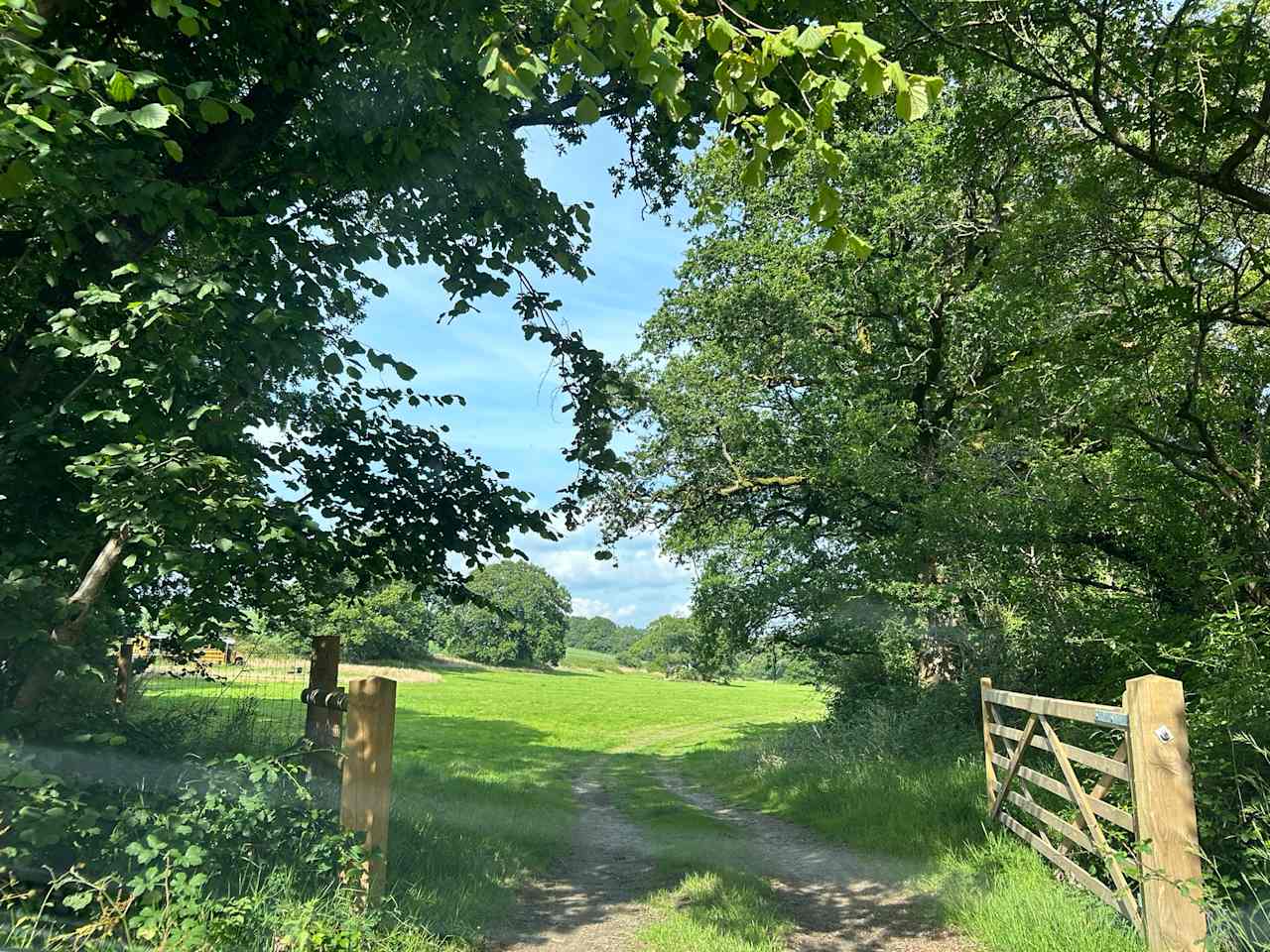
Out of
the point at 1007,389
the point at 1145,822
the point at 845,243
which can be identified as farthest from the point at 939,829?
the point at 845,243

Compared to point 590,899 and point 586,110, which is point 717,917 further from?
point 586,110

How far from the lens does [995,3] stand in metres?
7.21

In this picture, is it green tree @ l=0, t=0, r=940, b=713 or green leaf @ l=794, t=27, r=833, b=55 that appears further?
green tree @ l=0, t=0, r=940, b=713

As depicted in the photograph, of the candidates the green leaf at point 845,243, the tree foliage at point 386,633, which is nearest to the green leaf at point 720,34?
the green leaf at point 845,243

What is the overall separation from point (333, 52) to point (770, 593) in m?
13.0

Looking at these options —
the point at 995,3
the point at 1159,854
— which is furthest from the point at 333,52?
the point at 1159,854

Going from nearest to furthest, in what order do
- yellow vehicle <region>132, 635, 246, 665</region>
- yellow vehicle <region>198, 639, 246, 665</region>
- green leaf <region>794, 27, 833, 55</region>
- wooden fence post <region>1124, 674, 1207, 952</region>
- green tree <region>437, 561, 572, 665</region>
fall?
green leaf <region>794, 27, 833, 55</region>
wooden fence post <region>1124, 674, 1207, 952</region>
yellow vehicle <region>132, 635, 246, 665</region>
yellow vehicle <region>198, 639, 246, 665</region>
green tree <region>437, 561, 572, 665</region>

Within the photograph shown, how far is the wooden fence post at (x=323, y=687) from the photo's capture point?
6.28 metres

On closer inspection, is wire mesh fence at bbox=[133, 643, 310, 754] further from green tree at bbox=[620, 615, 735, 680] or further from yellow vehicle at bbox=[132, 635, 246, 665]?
green tree at bbox=[620, 615, 735, 680]

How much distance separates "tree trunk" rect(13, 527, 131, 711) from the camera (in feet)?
16.1

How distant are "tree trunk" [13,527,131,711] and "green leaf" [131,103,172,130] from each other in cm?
256

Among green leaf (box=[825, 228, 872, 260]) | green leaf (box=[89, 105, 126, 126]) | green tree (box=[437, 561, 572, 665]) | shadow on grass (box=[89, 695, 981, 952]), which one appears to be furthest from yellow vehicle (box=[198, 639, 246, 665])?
green tree (box=[437, 561, 572, 665])

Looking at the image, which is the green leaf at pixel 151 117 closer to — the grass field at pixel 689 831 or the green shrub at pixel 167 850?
the green shrub at pixel 167 850

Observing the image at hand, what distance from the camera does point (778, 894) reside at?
6824 mm
